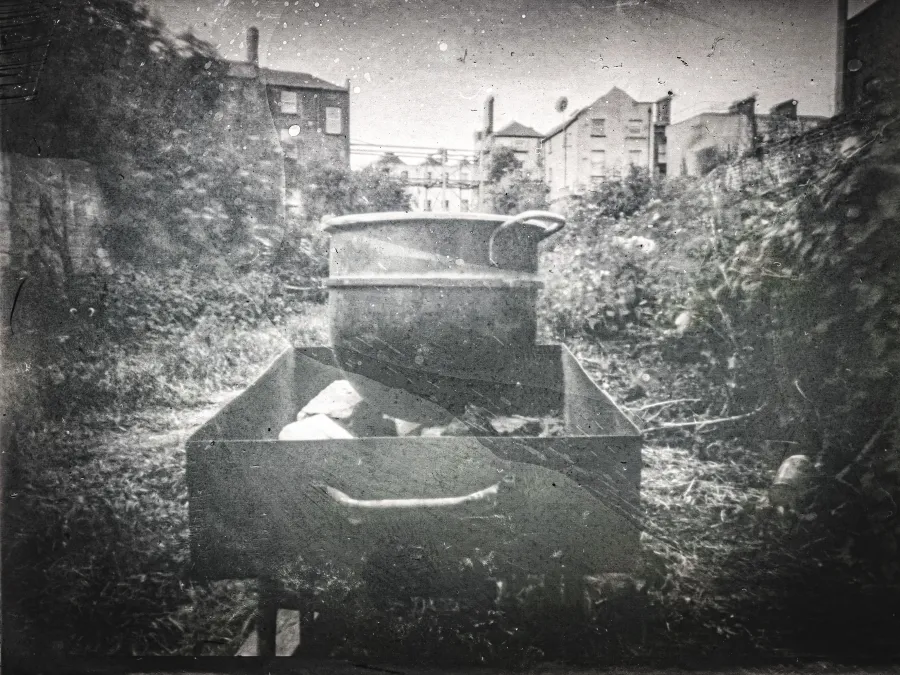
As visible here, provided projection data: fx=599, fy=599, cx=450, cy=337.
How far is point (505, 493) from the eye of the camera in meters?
2.03

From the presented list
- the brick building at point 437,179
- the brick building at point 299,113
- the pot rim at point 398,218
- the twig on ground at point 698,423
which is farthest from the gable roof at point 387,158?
the twig on ground at point 698,423

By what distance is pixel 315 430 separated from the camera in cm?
216

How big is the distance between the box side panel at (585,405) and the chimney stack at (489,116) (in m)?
0.84

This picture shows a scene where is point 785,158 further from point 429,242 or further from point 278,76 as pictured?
point 278,76

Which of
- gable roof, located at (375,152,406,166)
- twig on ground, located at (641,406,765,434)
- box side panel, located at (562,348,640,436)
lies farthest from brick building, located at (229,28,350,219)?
twig on ground, located at (641,406,765,434)

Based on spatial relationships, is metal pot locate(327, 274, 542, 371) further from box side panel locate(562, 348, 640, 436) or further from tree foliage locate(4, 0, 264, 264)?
tree foliage locate(4, 0, 264, 264)

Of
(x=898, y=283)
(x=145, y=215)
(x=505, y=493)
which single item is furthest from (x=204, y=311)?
(x=898, y=283)

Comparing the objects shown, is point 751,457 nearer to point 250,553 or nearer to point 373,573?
point 373,573

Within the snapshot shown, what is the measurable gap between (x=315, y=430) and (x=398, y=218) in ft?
2.66

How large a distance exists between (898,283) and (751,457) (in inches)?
32.5

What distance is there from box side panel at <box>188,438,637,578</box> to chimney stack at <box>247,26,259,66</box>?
133 centimetres

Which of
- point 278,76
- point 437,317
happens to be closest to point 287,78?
point 278,76

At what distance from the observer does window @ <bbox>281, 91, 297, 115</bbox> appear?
6.92 feet

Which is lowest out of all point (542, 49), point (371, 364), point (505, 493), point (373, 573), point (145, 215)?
point (373, 573)
